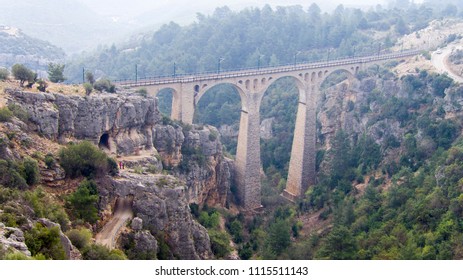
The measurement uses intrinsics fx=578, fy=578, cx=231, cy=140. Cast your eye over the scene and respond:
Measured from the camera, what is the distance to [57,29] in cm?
15038

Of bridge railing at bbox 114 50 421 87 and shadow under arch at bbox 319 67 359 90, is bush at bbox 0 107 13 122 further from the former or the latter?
shadow under arch at bbox 319 67 359 90

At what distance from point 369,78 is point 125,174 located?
145ft

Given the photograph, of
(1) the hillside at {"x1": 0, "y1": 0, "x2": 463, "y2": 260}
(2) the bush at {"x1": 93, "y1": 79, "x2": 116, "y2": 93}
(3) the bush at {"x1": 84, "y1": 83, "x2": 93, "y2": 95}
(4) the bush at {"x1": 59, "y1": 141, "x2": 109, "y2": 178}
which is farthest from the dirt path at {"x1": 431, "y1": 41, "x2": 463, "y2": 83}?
(4) the bush at {"x1": 59, "y1": 141, "x2": 109, "y2": 178}

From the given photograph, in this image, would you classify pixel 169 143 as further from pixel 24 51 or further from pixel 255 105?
pixel 24 51

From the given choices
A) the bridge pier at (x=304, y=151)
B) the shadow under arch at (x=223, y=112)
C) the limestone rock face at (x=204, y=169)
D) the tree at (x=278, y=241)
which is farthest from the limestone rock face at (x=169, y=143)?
the shadow under arch at (x=223, y=112)

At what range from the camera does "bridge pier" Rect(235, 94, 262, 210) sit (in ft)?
186

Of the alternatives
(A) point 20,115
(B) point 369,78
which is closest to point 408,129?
(B) point 369,78

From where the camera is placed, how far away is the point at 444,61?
70.1m

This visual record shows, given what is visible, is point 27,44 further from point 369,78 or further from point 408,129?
point 408,129

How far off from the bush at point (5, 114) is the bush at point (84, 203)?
5.13 metres

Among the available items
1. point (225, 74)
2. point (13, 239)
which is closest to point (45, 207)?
point (13, 239)

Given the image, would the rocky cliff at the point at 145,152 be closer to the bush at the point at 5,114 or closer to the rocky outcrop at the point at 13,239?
the bush at the point at 5,114

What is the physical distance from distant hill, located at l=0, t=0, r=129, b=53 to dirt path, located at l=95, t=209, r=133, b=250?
114157mm

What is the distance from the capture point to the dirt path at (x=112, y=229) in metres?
28.1
